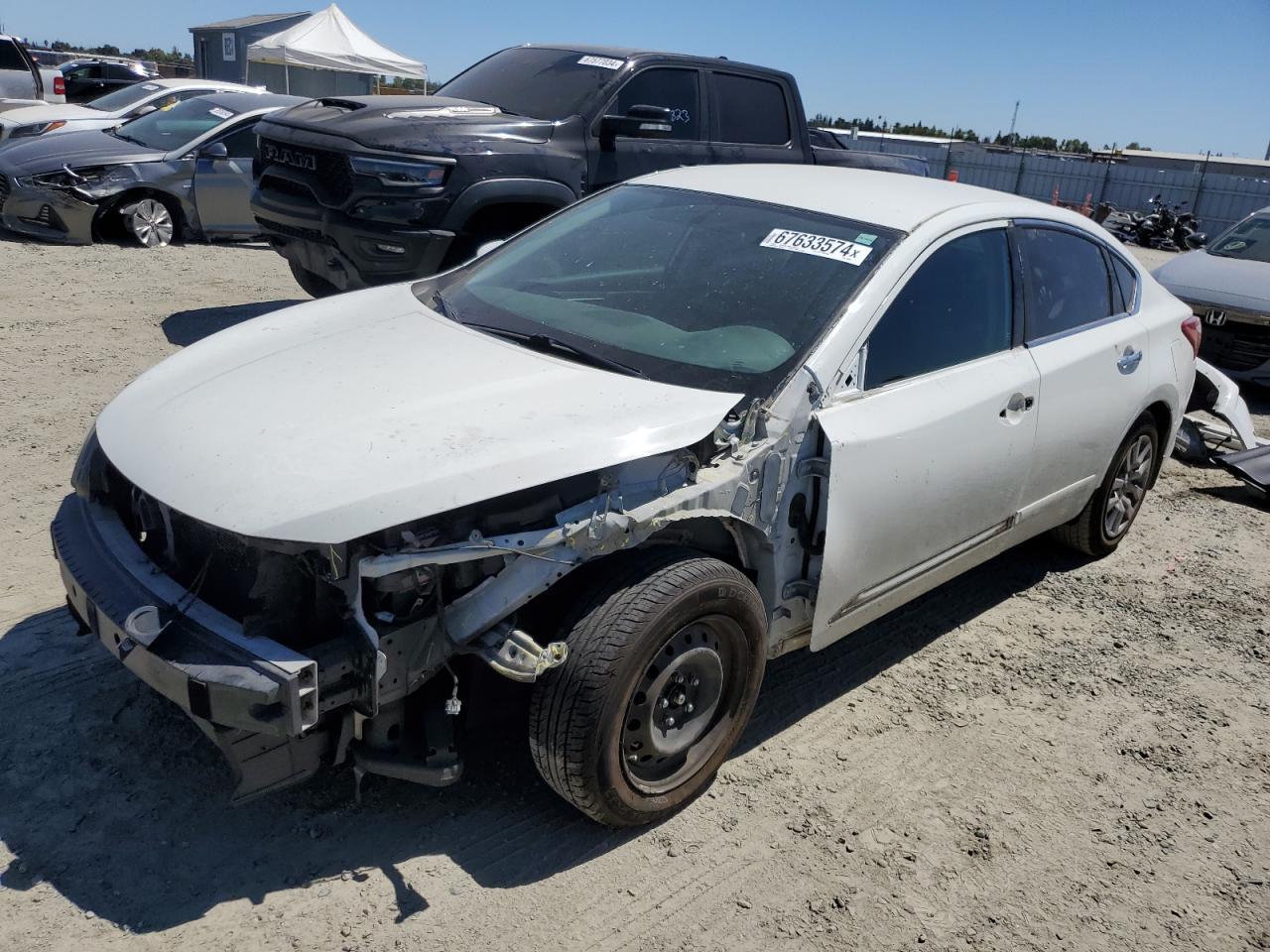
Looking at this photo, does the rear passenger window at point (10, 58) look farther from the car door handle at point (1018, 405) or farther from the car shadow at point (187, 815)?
the car door handle at point (1018, 405)

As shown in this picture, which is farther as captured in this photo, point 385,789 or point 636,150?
point 636,150

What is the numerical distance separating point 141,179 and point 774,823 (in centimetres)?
960

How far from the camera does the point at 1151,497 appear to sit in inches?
250

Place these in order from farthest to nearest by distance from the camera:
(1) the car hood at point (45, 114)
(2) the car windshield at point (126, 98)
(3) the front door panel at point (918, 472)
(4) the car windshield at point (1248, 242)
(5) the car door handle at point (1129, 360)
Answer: (2) the car windshield at point (126, 98)
(1) the car hood at point (45, 114)
(4) the car windshield at point (1248, 242)
(5) the car door handle at point (1129, 360)
(3) the front door panel at point (918, 472)

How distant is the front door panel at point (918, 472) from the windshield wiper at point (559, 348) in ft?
2.04

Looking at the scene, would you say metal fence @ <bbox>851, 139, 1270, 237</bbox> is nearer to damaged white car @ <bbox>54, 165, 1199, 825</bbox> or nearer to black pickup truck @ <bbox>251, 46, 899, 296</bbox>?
black pickup truck @ <bbox>251, 46, 899, 296</bbox>

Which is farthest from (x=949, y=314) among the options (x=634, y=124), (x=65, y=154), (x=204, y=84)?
(x=204, y=84)

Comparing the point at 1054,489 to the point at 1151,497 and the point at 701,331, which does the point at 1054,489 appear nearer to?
the point at 701,331

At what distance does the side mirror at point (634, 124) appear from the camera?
7.00 metres

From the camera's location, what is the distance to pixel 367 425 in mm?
2715

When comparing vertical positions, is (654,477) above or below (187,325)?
above

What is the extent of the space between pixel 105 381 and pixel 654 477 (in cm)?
480

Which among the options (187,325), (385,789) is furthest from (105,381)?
(385,789)

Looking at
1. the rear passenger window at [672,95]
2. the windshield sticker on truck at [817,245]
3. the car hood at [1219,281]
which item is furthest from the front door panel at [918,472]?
the car hood at [1219,281]
